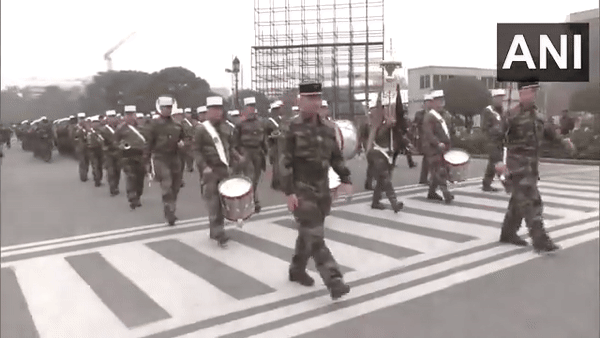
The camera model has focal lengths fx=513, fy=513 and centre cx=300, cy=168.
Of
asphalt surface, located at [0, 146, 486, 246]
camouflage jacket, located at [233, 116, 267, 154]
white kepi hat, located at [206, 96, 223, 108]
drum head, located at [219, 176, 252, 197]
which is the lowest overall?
asphalt surface, located at [0, 146, 486, 246]

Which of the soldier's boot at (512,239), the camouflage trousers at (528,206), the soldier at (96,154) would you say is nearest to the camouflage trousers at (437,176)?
the soldier's boot at (512,239)

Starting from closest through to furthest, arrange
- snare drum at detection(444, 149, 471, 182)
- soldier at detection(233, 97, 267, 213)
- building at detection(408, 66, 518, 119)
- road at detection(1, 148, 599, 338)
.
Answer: building at detection(408, 66, 518, 119) < road at detection(1, 148, 599, 338) < snare drum at detection(444, 149, 471, 182) < soldier at detection(233, 97, 267, 213)

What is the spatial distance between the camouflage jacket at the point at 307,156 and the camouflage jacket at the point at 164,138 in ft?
11.4

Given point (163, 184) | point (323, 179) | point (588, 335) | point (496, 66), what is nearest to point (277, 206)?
point (163, 184)

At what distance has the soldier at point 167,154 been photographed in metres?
6.63

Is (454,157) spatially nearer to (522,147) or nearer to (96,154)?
(522,147)

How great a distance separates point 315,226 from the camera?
367 centimetres

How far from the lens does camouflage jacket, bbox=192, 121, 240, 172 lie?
545 cm

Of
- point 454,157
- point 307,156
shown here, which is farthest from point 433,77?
point 454,157

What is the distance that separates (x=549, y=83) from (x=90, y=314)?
326cm

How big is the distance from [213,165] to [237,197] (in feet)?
2.82

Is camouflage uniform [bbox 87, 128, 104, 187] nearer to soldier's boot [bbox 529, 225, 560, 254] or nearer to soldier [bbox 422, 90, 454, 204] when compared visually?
soldier [bbox 422, 90, 454, 204]

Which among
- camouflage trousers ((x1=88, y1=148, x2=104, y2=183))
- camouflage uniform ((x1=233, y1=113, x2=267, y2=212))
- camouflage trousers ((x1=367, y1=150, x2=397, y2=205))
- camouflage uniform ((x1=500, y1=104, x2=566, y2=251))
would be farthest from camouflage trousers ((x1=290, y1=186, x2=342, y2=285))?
camouflage trousers ((x1=88, y1=148, x2=104, y2=183))

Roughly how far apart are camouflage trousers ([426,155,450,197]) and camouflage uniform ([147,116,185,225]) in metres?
3.64
